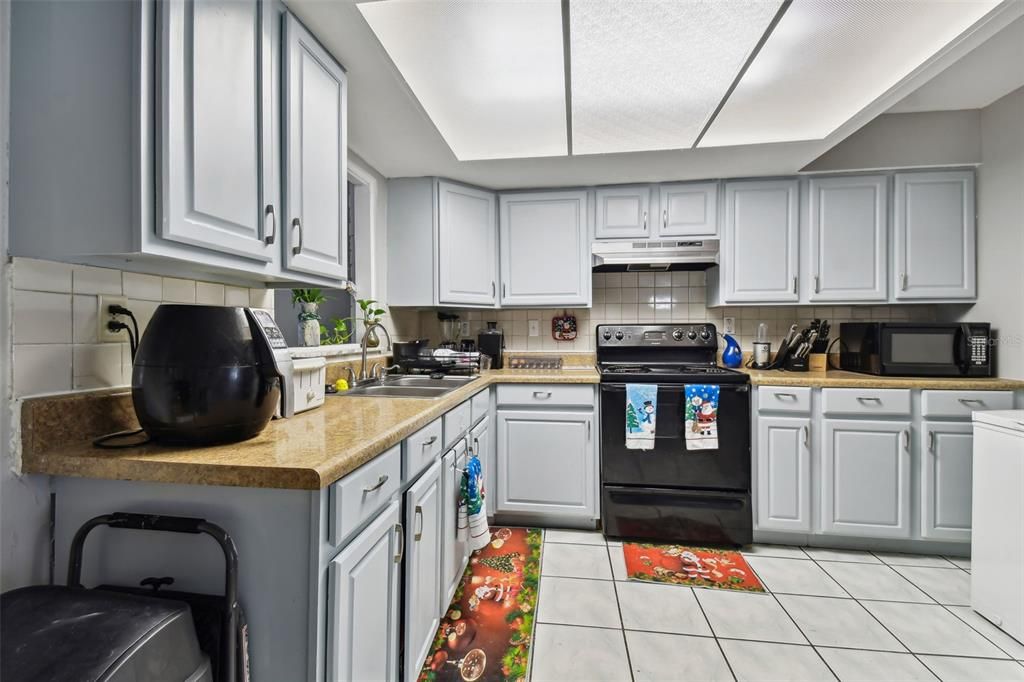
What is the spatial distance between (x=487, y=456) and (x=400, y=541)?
123cm

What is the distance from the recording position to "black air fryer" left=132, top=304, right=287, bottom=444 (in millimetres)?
885

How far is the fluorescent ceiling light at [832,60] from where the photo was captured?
1.34m

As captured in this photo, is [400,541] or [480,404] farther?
[480,404]

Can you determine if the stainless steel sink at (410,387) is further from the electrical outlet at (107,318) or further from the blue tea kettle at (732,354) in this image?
the blue tea kettle at (732,354)

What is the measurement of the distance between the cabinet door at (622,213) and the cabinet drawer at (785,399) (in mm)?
1161

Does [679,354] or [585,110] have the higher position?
[585,110]

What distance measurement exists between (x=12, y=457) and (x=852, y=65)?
2.73 meters

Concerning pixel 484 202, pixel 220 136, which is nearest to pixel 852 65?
pixel 484 202

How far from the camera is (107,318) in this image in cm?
104

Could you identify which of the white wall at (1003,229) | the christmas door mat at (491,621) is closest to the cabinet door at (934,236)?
the white wall at (1003,229)

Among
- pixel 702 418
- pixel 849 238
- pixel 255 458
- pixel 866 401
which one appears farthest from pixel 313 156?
pixel 849 238

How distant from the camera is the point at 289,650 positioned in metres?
0.82

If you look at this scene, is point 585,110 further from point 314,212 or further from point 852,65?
point 314,212

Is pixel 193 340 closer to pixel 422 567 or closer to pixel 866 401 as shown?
pixel 422 567
